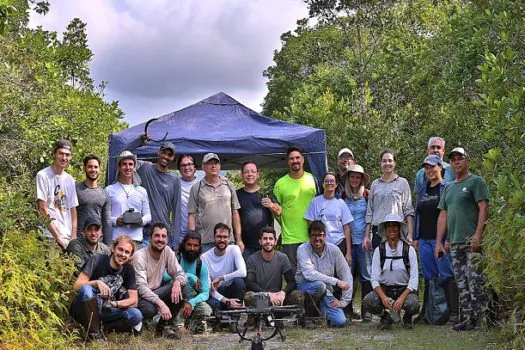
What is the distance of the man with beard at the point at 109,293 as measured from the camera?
21.5ft

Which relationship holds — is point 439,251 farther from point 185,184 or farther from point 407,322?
point 185,184

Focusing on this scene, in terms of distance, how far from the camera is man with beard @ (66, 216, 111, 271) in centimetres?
698

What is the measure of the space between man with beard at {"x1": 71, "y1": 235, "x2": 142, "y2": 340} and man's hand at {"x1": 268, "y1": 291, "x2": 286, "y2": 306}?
4.41 feet

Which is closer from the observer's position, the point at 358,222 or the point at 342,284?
the point at 342,284

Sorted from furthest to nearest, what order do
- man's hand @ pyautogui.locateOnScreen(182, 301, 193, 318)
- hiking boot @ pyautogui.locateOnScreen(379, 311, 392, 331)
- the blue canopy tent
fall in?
the blue canopy tent → hiking boot @ pyautogui.locateOnScreen(379, 311, 392, 331) → man's hand @ pyautogui.locateOnScreen(182, 301, 193, 318)

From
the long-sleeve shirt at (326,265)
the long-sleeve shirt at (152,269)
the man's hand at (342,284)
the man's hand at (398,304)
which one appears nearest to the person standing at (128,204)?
the long-sleeve shirt at (152,269)

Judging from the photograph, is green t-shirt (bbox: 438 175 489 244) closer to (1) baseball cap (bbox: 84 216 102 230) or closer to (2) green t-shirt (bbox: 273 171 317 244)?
(2) green t-shirt (bbox: 273 171 317 244)

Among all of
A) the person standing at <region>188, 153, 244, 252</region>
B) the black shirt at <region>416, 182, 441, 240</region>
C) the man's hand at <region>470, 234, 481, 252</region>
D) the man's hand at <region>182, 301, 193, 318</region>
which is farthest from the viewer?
the person standing at <region>188, 153, 244, 252</region>

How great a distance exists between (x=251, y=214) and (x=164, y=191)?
983mm

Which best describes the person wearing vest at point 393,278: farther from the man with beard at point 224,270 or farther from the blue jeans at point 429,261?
the man with beard at point 224,270

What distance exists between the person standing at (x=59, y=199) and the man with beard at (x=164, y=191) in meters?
1.08

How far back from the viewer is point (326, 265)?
7.86 m

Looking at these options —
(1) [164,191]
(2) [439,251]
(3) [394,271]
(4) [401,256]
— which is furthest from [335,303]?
(1) [164,191]

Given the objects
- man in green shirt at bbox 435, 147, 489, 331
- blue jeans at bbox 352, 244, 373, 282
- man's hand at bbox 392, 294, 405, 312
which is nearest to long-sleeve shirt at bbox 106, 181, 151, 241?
blue jeans at bbox 352, 244, 373, 282
